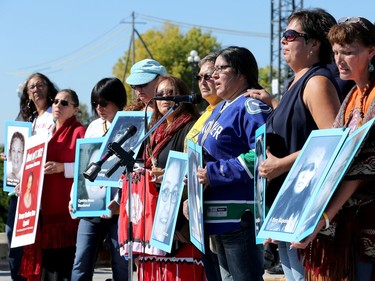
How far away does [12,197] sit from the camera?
8500 millimetres

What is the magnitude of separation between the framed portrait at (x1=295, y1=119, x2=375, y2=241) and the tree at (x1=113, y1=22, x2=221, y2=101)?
6843cm

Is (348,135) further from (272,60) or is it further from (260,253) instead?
(272,60)

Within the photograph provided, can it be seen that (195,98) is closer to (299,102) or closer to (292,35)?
(292,35)

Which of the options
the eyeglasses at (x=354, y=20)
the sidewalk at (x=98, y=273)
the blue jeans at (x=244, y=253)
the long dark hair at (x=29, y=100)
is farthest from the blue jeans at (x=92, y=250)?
the eyeglasses at (x=354, y=20)

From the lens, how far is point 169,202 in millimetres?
6051

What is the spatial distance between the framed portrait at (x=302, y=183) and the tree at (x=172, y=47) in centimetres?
6820

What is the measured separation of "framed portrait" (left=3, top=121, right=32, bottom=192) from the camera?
8359 mm

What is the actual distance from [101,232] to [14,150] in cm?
164

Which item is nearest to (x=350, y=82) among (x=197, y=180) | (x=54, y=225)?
(x=197, y=180)

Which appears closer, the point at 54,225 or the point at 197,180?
the point at 197,180

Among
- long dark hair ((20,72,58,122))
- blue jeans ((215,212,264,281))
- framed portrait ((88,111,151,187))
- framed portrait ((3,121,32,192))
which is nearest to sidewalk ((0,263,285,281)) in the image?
framed portrait ((3,121,32,192))

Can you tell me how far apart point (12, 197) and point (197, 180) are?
3464 mm

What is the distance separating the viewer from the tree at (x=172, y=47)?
74.2 m

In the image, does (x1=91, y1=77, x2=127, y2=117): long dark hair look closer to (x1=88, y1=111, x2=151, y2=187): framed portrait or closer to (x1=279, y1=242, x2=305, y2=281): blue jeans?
(x1=88, y1=111, x2=151, y2=187): framed portrait
